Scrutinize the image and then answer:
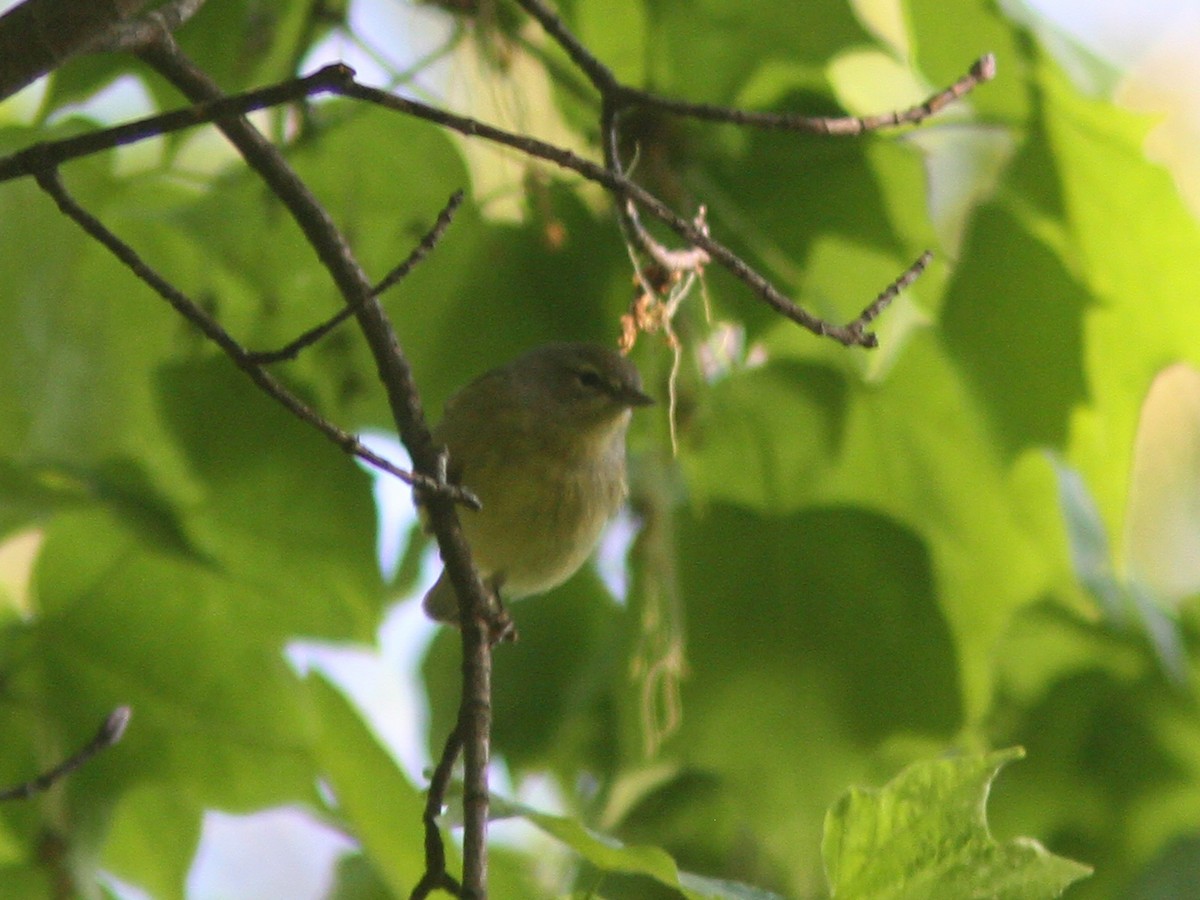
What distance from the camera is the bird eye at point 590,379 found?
155 inches

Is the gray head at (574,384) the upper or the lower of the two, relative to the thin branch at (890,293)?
upper

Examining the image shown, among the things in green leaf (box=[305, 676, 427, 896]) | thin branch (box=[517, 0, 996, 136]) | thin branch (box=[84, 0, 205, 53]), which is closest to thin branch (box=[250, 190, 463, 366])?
thin branch (box=[517, 0, 996, 136])

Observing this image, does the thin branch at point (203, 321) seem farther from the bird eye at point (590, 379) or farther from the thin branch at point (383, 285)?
the bird eye at point (590, 379)

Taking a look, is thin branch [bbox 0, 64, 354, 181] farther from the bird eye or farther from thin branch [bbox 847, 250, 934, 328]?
the bird eye

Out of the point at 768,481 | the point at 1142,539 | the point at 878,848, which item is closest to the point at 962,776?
the point at 878,848

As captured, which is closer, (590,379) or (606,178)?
(606,178)

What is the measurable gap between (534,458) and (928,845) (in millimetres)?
2453

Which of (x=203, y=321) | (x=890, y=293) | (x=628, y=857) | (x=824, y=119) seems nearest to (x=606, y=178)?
(x=824, y=119)

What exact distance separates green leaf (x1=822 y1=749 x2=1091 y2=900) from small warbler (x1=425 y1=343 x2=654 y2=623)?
7.19ft

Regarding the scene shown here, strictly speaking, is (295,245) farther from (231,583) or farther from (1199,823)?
(1199,823)

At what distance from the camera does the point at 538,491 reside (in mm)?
3998

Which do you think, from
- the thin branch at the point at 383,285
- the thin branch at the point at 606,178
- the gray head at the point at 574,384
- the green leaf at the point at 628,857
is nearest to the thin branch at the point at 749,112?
the thin branch at the point at 606,178

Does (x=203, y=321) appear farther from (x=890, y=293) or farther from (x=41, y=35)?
(x=890, y=293)

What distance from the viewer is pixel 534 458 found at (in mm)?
4027
